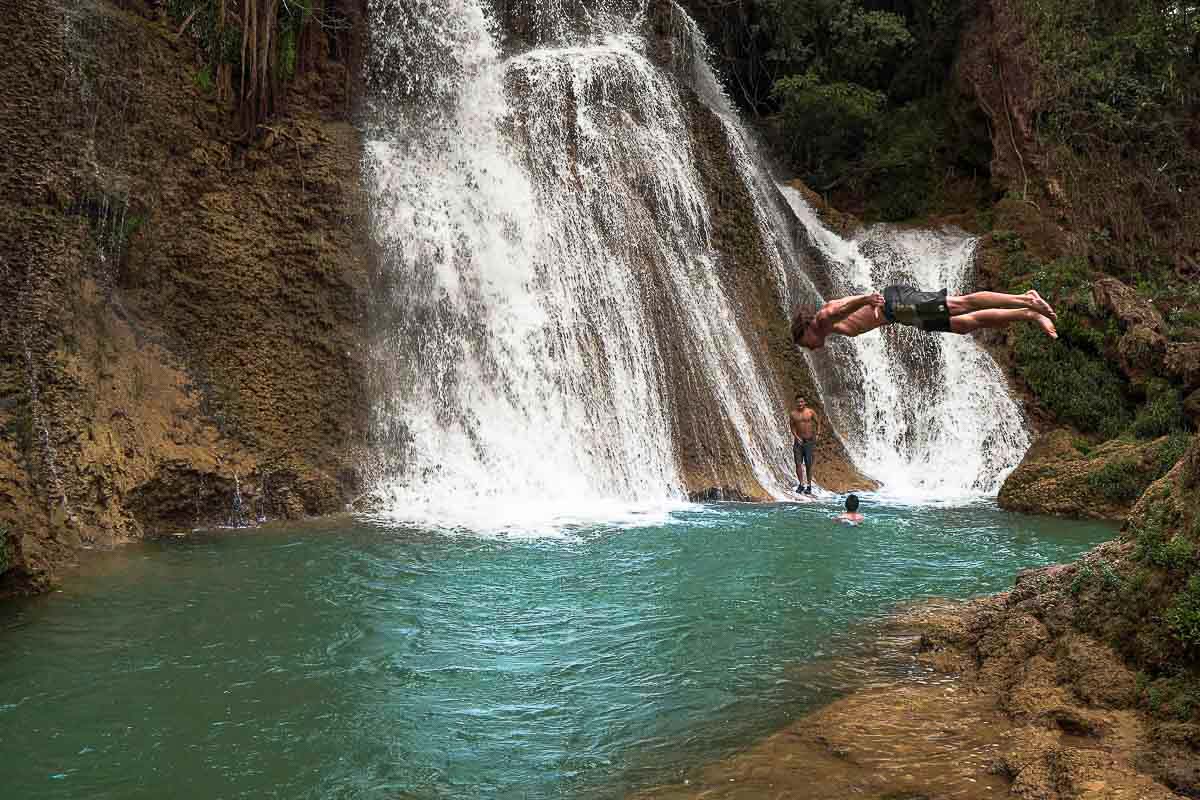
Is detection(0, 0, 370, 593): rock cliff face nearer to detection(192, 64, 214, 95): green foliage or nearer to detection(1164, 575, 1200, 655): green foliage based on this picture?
detection(192, 64, 214, 95): green foliage

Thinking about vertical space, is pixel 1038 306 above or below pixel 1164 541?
above

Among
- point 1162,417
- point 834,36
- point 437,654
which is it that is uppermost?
point 834,36

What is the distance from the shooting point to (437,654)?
23.4ft

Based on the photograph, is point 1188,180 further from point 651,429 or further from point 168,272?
point 168,272

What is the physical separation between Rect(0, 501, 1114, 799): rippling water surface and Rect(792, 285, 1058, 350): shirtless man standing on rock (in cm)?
233

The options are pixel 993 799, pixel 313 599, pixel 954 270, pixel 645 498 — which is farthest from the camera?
pixel 954 270

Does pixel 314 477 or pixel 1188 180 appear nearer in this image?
pixel 314 477

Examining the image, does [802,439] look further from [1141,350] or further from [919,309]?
[919,309]

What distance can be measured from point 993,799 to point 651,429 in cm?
1060

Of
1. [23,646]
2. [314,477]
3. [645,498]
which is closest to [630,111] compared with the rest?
[645,498]

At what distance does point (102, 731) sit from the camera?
5.71 meters

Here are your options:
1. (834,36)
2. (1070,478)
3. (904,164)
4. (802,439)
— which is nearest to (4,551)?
(802,439)

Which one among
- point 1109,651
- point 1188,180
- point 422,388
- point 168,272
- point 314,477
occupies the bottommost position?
point 1109,651

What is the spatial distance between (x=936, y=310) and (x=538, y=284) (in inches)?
370
